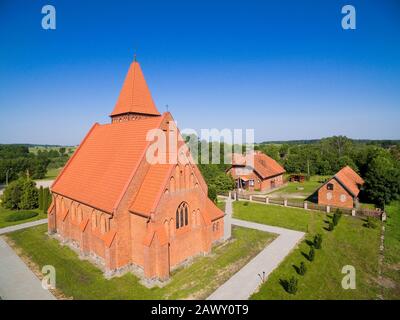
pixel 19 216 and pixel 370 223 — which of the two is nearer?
pixel 370 223

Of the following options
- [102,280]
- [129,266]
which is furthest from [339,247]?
[102,280]

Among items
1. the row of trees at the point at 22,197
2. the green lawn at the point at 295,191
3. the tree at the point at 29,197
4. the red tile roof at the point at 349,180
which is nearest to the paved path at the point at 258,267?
the red tile roof at the point at 349,180

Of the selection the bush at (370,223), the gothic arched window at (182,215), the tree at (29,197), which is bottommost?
the bush at (370,223)

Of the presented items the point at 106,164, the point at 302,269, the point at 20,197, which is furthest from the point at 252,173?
the point at 20,197

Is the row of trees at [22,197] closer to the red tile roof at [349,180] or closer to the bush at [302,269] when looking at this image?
the bush at [302,269]

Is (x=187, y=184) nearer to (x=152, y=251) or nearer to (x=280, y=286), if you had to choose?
(x=152, y=251)

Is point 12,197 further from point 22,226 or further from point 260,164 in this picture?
point 260,164
